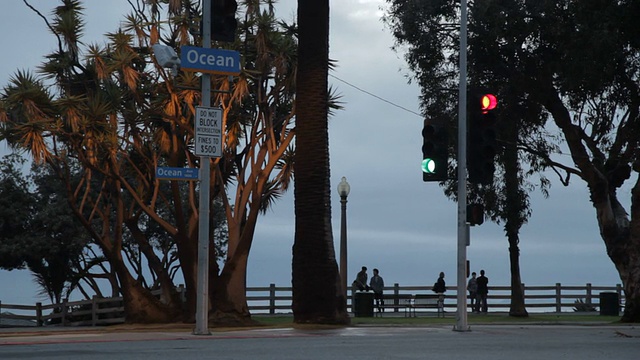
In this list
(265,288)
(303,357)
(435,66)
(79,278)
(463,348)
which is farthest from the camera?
(79,278)

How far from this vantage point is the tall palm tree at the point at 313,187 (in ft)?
87.9

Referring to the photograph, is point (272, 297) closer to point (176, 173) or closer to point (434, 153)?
point (434, 153)

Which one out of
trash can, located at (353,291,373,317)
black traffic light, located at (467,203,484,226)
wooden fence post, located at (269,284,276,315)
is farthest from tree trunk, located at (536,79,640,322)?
wooden fence post, located at (269,284,276,315)

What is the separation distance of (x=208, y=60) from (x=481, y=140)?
20.5 ft

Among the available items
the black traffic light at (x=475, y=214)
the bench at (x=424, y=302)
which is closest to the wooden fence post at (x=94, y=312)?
the bench at (x=424, y=302)

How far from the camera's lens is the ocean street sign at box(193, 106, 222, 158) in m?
19.5

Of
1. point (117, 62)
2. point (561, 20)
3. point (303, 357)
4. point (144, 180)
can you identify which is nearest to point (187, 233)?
point (144, 180)

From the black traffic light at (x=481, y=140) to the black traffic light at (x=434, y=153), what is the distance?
552 mm

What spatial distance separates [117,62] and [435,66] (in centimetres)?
1261

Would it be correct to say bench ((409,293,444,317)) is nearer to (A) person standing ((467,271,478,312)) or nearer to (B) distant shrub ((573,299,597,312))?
(A) person standing ((467,271,478,312))

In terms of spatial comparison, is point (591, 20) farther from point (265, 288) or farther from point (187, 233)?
point (265, 288)

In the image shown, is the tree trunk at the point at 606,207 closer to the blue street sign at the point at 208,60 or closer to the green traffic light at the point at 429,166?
the green traffic light at the point at 429,166

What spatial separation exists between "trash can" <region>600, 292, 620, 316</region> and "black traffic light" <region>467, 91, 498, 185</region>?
24.4 meters

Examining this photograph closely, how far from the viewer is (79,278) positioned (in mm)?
49250
